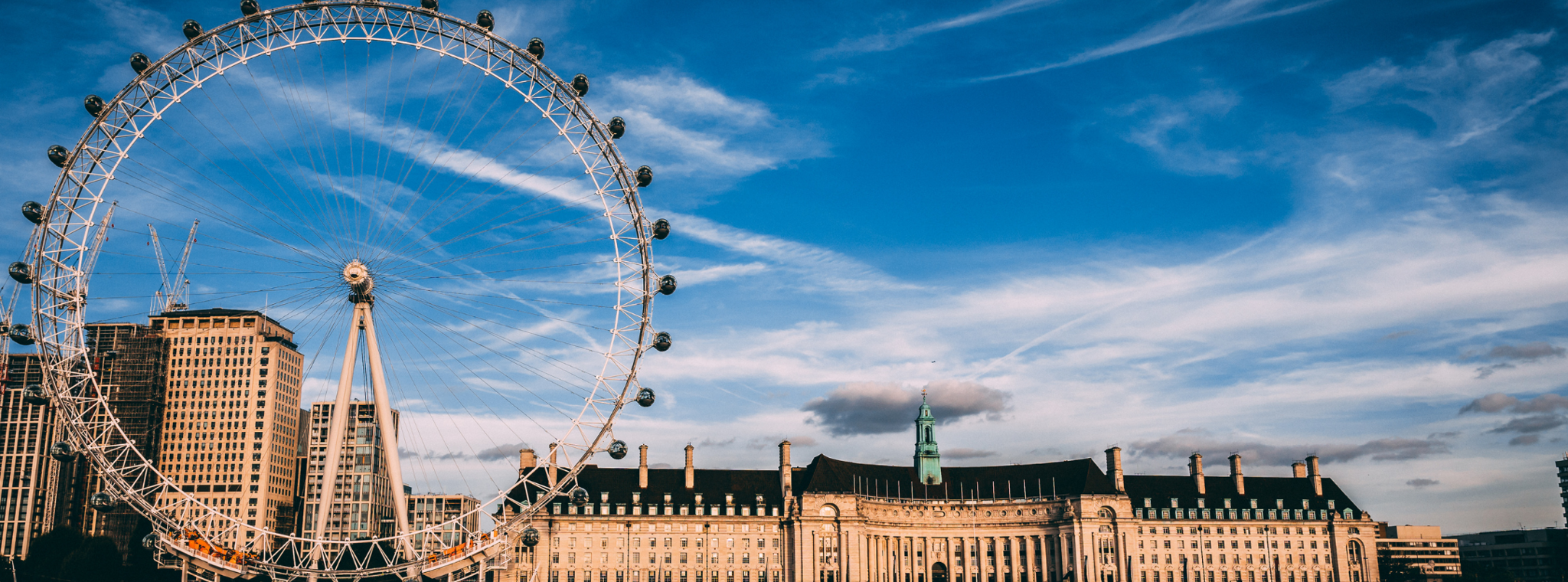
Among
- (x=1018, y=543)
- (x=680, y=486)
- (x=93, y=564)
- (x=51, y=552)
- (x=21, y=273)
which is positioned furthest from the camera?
(x=1018, y=543)

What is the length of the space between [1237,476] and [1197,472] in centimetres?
632

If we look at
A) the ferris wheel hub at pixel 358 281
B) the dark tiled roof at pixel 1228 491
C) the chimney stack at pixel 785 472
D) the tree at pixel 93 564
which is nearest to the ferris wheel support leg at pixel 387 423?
the ferris wheel hub at pixel 358 281

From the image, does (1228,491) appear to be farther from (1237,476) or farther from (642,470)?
(642,470)

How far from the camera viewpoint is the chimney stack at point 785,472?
156 metres

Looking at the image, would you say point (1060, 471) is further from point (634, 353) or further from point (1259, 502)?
point (634, 353)

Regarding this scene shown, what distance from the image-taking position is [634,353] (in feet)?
233

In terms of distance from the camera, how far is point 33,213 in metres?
65.2

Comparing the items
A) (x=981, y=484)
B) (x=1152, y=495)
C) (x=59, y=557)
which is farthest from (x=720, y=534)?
(x=59, y=557)

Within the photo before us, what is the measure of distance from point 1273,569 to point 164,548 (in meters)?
146

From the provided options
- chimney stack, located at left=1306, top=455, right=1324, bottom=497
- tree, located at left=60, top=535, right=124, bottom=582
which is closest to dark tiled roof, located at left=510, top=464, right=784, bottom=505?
tree, located at left=60, top=535, right=124, bottom=582

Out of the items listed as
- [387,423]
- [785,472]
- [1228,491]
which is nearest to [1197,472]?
[1228,491]

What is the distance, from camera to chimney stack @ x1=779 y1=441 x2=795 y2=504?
15612cm

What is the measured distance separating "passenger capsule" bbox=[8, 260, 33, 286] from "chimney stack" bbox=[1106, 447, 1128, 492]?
13456cm

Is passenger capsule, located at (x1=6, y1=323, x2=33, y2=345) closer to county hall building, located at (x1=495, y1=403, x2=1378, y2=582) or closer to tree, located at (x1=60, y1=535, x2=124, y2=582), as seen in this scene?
tree, located at (x1=60, y1=535, x2=124, y2=582)
